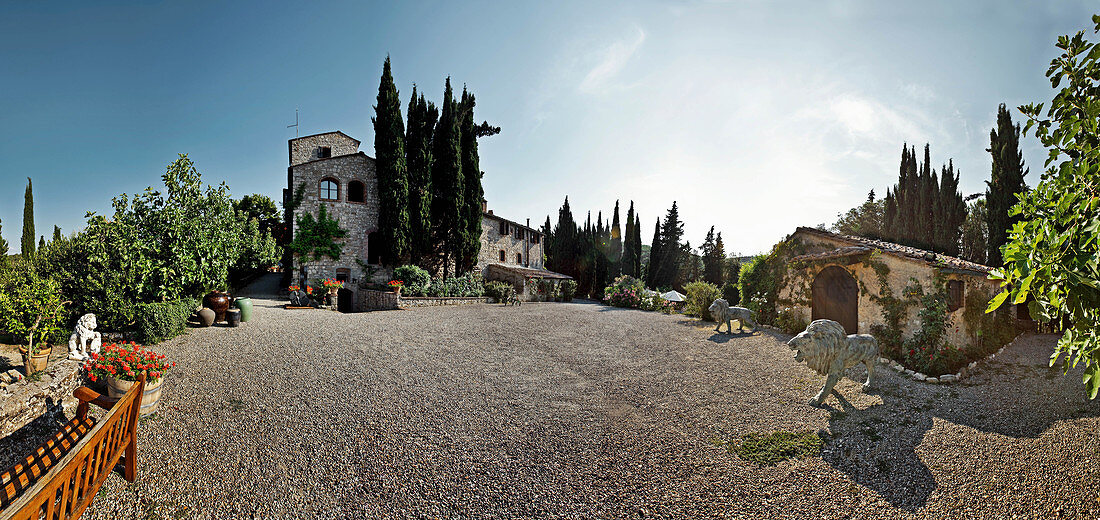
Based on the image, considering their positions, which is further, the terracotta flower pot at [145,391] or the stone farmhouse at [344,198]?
the stone farmhouse at [344,198]

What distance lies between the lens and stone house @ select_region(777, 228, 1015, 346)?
8.30 meters

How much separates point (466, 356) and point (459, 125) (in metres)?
19.1

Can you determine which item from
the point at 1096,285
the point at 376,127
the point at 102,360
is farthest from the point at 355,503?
the point at 376,127

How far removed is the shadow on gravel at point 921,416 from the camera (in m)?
4.08

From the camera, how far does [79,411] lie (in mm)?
4926

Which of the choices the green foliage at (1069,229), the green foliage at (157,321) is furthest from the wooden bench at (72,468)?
the green foliage at (1069,229)

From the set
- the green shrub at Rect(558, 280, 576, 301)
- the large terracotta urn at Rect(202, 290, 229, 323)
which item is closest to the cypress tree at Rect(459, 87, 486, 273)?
the green shrub at Rect(558, 280, 576, 301)

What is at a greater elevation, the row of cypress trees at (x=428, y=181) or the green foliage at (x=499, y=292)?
the row of cypress trees at (x=428, y=181)

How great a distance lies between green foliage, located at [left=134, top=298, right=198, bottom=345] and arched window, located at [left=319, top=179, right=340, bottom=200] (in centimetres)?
1365

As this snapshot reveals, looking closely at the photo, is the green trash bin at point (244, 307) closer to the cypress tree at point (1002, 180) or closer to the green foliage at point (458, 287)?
the green foliage at point (458, 287)

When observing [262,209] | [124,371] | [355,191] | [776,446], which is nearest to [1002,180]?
[776,446]

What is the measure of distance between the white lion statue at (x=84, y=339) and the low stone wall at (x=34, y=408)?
3.18 feet

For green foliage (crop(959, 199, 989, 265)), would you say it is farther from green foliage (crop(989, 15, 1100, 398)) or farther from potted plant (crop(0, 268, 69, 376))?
potted plant (crop(0, 268, 69, 376))

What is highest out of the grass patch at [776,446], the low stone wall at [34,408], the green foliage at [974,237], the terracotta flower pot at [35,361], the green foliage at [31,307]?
the green foliage at [974,237]
